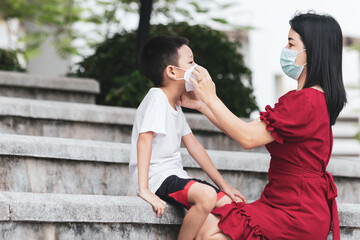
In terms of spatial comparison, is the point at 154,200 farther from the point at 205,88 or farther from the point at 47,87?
the point at 47,87

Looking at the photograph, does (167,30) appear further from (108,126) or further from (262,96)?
(262,96)

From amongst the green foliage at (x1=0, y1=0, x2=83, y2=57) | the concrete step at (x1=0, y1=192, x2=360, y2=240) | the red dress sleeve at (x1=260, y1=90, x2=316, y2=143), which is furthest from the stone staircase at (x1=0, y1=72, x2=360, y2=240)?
the green foliage at (x1=0, y1=0, x2=83, y2=57)

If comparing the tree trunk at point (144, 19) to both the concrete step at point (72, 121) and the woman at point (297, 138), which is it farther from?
the woman at point (297, 138)

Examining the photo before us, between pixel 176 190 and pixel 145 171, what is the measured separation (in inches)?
7.2

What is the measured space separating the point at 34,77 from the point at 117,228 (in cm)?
325

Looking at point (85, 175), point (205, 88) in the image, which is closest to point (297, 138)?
point (205, 88)

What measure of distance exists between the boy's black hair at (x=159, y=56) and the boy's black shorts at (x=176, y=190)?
0.58 meters

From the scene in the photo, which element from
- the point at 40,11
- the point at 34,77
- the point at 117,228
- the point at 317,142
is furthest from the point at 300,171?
the point at 40,11

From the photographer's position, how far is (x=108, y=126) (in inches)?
182

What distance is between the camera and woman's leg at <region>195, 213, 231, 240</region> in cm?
283

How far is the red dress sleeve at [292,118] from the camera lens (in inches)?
108

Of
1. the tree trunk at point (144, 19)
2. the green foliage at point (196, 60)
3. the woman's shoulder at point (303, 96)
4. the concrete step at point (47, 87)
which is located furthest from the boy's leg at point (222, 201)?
the concrete step at point (47, 87)

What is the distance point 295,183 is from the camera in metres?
2.84

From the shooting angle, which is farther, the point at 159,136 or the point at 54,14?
the point at 54,14
